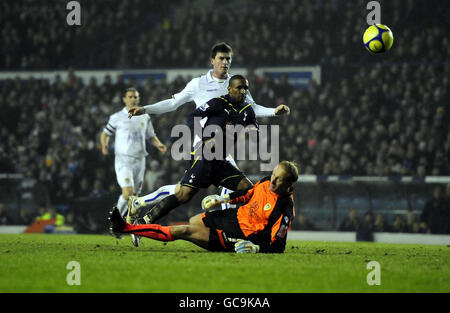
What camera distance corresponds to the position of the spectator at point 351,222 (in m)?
14.9

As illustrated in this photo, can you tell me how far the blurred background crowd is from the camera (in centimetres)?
1667

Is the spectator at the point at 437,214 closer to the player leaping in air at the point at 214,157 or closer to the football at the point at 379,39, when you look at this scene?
the football at the point at 379,39

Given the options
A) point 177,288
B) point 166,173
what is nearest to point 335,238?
point 166,173

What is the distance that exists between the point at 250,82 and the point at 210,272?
13.3m

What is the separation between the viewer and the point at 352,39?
65.7ft

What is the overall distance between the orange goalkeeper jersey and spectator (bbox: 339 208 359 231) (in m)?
7.21

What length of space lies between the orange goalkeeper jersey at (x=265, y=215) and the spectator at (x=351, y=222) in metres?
7.21

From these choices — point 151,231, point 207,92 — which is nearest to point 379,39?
point 207,92

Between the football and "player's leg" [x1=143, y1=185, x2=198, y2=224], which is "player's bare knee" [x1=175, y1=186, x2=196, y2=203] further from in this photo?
the football

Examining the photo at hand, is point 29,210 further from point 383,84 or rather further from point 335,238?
point 383,84

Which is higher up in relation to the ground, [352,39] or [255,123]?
[352,39]

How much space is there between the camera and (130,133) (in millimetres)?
12273

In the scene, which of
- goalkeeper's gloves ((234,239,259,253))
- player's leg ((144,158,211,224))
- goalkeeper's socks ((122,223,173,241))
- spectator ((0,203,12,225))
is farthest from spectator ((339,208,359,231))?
spectator ((0,203,12,225))
